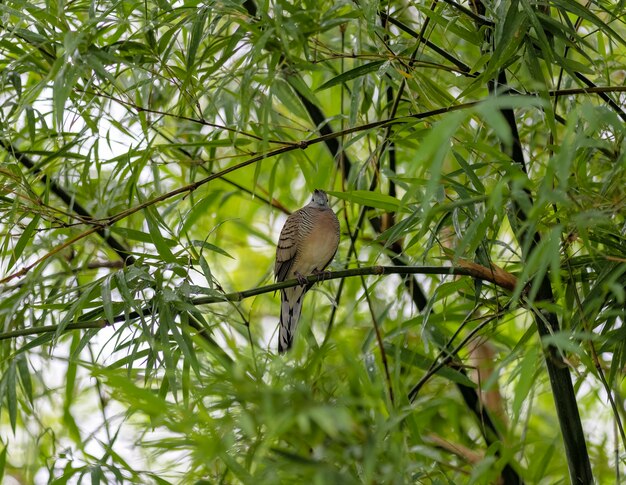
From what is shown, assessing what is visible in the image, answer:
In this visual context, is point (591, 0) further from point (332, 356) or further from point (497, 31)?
point (332, 356)

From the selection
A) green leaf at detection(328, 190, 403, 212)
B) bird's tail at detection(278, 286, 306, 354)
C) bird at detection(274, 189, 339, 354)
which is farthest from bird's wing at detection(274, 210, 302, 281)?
green leaf at detection(328, 190, 403, 212)

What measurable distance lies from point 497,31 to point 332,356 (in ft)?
2.91

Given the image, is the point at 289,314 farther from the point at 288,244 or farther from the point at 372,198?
the point at 372,198

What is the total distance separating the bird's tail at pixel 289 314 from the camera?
2.88 meters

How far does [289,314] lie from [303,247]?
0.77ft

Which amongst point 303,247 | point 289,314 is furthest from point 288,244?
point 289,314

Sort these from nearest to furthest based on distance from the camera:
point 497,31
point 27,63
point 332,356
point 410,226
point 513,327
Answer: point 497,31, point 410,226, point 332,356, point 27,63, point 513,327

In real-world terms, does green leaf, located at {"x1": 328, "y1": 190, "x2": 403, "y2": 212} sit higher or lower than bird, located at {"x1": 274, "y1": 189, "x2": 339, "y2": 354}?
lower

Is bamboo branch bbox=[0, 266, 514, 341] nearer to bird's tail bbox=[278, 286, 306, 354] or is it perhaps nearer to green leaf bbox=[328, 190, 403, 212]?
→ green leaf bbox=[328, 190, 403, 212]

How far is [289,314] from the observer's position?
3.00 m

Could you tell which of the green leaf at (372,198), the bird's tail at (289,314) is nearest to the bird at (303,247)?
the bird's tail at (289,314)

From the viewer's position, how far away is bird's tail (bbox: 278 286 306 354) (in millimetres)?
2879

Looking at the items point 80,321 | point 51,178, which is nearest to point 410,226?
point 80,321

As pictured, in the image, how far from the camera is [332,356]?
7.32 ft
